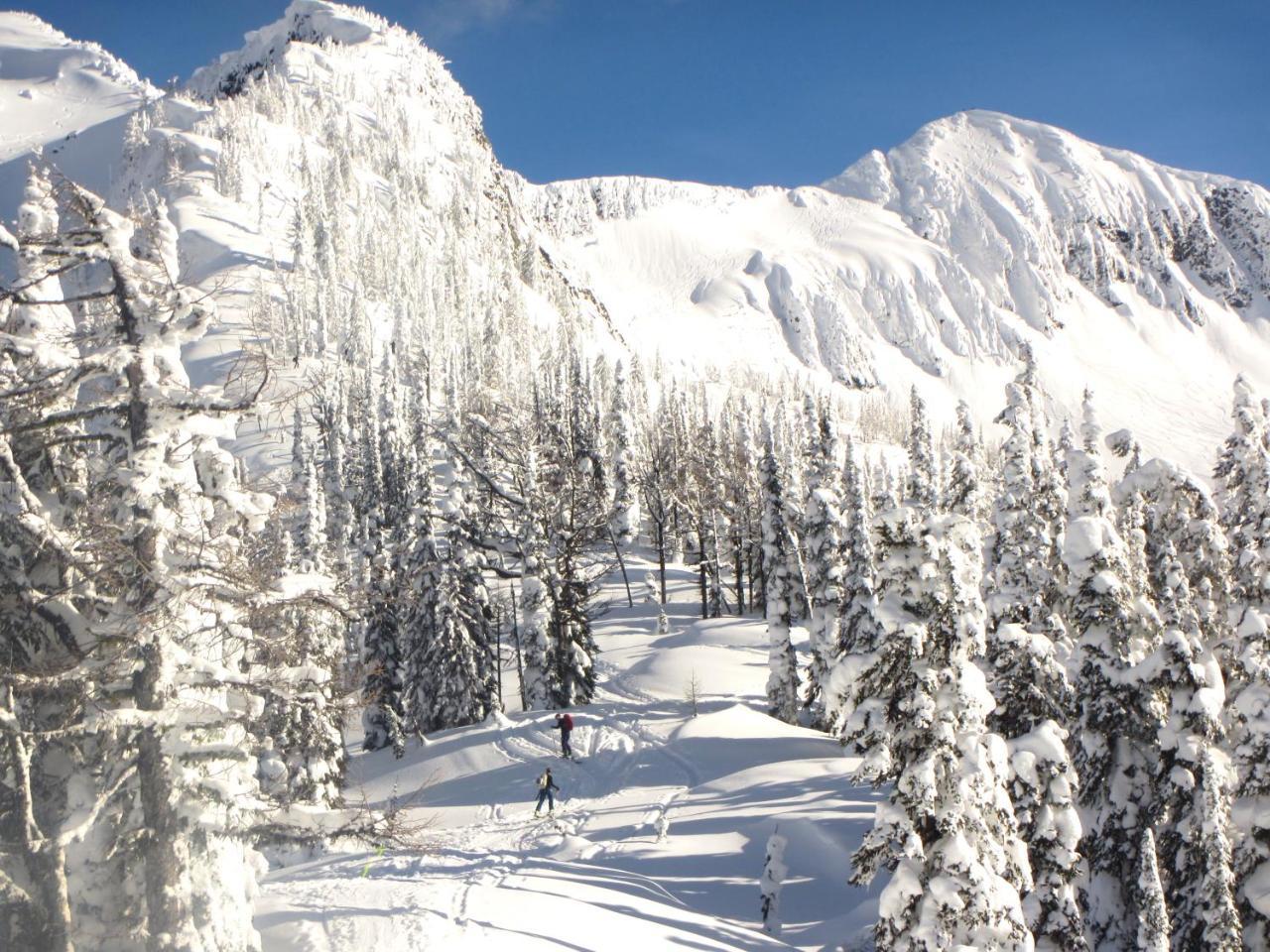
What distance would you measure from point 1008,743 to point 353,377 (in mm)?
120870

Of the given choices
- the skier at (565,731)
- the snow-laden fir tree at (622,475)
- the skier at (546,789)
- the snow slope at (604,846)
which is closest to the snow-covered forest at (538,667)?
the snow slope at (604,846)

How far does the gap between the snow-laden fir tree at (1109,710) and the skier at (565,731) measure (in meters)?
15.6

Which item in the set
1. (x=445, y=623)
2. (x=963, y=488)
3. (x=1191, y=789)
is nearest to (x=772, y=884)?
(x=1191, y=789)

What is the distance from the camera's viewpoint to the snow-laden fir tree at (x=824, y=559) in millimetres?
37094

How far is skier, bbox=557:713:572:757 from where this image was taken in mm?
28700

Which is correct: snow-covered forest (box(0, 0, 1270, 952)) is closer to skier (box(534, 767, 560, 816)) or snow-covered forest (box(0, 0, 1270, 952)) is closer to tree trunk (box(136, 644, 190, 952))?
tree trunk (box(136, 644, 190, 952))

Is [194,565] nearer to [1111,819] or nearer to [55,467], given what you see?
[55,467]

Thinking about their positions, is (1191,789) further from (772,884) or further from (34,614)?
(34,614)

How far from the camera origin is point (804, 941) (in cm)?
2064

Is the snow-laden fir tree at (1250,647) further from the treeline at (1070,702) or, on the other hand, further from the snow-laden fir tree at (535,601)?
the snow-laden fir tree at (535,601)

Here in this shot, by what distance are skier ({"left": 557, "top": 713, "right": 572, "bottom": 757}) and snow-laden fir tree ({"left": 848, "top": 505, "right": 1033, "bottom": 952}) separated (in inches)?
645

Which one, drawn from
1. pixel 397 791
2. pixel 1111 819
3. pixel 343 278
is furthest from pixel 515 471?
pixel 343 278

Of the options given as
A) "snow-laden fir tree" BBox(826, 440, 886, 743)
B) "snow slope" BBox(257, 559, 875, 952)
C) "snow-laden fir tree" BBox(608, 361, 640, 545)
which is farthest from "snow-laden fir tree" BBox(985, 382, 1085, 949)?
"snow-laden fir tree" BBox(608, 361, 640, 545)

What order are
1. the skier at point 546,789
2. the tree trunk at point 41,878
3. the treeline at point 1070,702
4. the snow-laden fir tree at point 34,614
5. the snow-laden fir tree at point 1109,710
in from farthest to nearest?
the skier at point 546,789, the snow-laden fir tree at point 1109,710, the treeline at point 1070,702, the tree trunk at point 41,878, the snow-laden fir tree at point 34,614
